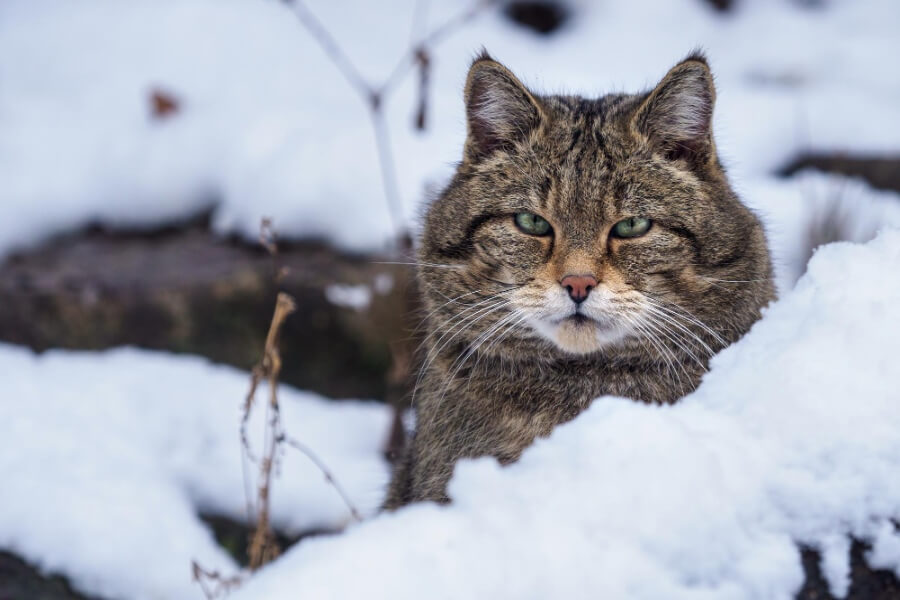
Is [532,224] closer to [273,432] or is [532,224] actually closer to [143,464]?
[273,432]

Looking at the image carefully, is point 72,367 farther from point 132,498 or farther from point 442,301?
point 442,301

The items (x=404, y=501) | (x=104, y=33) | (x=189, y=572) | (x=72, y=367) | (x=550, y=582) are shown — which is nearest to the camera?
(x=550, y=582)

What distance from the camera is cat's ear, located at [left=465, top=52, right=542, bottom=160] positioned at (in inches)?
92.6

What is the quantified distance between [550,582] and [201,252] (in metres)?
3.39

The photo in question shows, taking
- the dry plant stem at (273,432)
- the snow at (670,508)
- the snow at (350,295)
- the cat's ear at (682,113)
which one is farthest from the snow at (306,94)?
the snow at (670,508)

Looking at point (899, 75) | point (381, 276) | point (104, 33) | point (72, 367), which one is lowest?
point (72, 367)

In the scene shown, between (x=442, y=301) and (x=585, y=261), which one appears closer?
(x=585, y=261)

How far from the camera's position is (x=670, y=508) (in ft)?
4.11

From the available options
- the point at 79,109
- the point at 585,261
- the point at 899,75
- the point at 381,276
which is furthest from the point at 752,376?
the point at 899,75

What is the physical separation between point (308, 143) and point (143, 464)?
1.91 metres

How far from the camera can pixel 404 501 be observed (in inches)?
101

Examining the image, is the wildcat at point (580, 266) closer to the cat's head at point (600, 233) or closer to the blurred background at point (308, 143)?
the cat's head at point (600, 233)

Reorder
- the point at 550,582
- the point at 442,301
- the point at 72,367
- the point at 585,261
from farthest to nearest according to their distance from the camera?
the point at 72,367 → the point at 442,301 → the point at 585,261 → the point at 550,582

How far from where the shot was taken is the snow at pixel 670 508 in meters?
1.23
